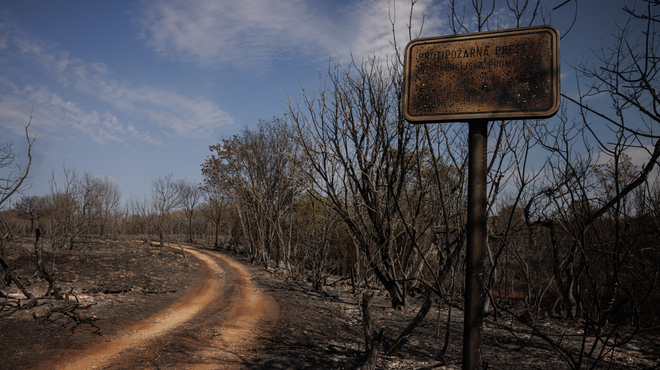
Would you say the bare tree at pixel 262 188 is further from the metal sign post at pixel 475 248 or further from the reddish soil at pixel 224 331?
the metal sign post at pixel 475 248

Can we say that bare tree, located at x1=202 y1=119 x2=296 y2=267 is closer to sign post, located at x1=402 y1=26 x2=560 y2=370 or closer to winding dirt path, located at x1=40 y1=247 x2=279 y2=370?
winding dirt path, located at x1=40 y1=247 x2=279 y2=370

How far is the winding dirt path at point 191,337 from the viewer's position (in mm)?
6277

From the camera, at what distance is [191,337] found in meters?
7.84

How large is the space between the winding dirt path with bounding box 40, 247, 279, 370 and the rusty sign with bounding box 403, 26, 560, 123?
19.5ft

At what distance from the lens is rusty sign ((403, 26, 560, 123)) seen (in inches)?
85.4

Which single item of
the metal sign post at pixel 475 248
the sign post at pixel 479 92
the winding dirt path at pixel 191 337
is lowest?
the winding dirt path at pixel 191 337

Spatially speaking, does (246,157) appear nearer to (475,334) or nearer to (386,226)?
(386,226)

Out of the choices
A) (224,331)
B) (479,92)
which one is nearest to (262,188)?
(224,331)

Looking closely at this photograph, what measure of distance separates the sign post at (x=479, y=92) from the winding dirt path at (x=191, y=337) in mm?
5506

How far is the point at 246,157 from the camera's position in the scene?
76.1ft

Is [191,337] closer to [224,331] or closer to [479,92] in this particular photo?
[224,331]

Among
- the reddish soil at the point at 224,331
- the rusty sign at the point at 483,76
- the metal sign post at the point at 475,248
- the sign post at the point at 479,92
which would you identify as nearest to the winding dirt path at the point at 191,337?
the reddish soil at the point at 224,331

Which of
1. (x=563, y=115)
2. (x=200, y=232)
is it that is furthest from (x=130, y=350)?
(x=200, y=232)

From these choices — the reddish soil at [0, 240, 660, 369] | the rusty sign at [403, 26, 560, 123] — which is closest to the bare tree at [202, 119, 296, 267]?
the reddish soil at [0, 240, 660, 369]
